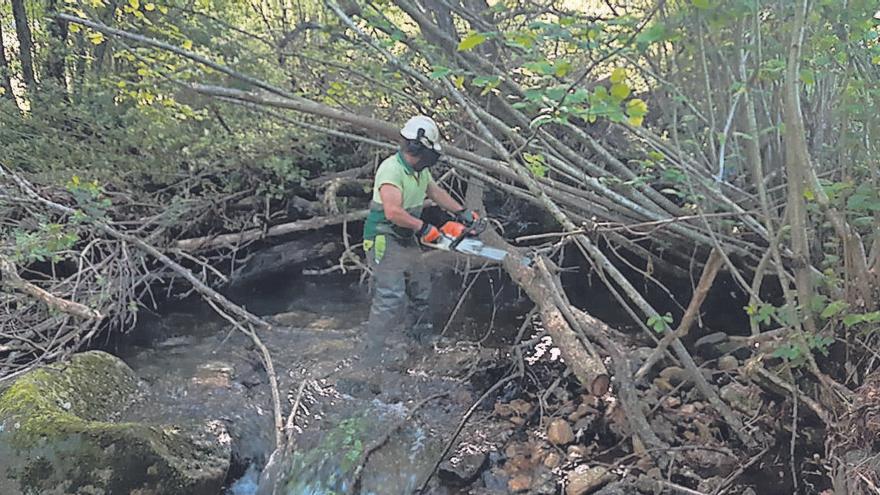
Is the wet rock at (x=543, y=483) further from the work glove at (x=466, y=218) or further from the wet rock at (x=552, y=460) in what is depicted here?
the work glove at (x=466, y=218)

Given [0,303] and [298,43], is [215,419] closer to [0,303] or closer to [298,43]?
[0,303]

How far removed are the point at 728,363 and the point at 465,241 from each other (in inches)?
81.8

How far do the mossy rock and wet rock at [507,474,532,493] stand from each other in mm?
1753

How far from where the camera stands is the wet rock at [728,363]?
464cm

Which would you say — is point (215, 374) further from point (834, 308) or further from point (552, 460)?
point (834, 308)

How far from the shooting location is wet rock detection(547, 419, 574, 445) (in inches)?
167

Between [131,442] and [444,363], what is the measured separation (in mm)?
2649

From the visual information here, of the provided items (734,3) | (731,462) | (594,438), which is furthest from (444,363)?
(734,3)

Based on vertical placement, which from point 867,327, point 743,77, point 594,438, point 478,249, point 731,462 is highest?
point 743,77

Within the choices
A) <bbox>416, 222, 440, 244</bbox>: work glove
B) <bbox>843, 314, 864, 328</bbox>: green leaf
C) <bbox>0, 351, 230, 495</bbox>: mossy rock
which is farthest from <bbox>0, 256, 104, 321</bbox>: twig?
<bbox>843, 314, 864, 328</bbox>: green leaf

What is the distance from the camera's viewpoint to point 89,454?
361 cm

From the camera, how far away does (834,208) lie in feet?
10.6

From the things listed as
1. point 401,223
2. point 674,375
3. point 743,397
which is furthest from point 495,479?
point 401,223

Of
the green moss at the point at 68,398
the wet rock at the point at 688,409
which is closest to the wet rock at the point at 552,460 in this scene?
the wet rock at the point at 688,409
